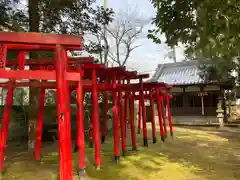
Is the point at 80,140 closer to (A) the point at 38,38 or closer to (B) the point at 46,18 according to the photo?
(A) the point at 38,38

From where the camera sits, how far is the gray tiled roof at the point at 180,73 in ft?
65.4

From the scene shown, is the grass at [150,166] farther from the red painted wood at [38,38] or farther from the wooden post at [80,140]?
the red painted wood at [38,38]

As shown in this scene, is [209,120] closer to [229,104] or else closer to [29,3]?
[229,104]

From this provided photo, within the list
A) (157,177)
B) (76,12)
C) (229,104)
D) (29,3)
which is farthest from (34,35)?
(229,104)

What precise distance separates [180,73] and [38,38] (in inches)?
770

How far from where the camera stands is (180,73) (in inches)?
872

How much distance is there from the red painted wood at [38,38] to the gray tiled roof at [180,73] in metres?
16.2

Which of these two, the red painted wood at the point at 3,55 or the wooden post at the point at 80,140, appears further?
the wooden post at the point at 80,140

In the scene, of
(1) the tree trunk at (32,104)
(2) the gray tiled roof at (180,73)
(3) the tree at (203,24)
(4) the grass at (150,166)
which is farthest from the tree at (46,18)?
(2) the gray tiled roof at (180,73)

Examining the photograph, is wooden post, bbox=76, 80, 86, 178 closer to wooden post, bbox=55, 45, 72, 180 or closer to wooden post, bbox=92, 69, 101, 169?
wooden post, bbox=92, 69, 101, 169

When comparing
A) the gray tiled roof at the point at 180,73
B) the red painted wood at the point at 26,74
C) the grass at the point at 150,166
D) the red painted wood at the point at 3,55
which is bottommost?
the grass at the point at 150,166

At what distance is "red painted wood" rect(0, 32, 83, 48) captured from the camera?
3669mm

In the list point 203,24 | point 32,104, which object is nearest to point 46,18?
point 32,104

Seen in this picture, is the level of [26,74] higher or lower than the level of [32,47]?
lower
